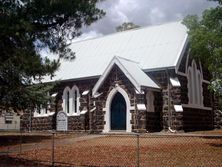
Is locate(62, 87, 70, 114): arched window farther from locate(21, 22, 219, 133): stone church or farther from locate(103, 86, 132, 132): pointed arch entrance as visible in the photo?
locate(103, 86, 132, 132): pointed arch entrance

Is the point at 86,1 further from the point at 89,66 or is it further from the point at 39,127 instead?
the point at 39,127

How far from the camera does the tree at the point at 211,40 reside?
20562 millimetres

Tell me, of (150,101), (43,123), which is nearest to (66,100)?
(43,123)

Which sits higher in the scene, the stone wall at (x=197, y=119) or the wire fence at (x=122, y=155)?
the stone wall at (x=197, y=119)

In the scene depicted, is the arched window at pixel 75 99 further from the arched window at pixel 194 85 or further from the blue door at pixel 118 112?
the arched window at pixel 194 85

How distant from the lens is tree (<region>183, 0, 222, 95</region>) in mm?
20562

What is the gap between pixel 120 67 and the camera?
1118 inches

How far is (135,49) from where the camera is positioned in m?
33.4

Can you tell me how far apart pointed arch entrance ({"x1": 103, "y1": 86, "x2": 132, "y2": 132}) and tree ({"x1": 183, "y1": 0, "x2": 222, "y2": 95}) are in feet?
27.7

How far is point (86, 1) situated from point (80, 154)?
6611 mm

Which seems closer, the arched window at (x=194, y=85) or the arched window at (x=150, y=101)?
the arched window at (x=150, y=101)

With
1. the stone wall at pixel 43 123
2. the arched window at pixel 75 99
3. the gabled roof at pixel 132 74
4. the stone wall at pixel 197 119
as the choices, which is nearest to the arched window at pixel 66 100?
the arched window at pixel 75 99

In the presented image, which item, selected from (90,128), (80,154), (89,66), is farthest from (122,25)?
(80,154)

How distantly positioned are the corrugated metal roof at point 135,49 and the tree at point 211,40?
6504 millimetres
